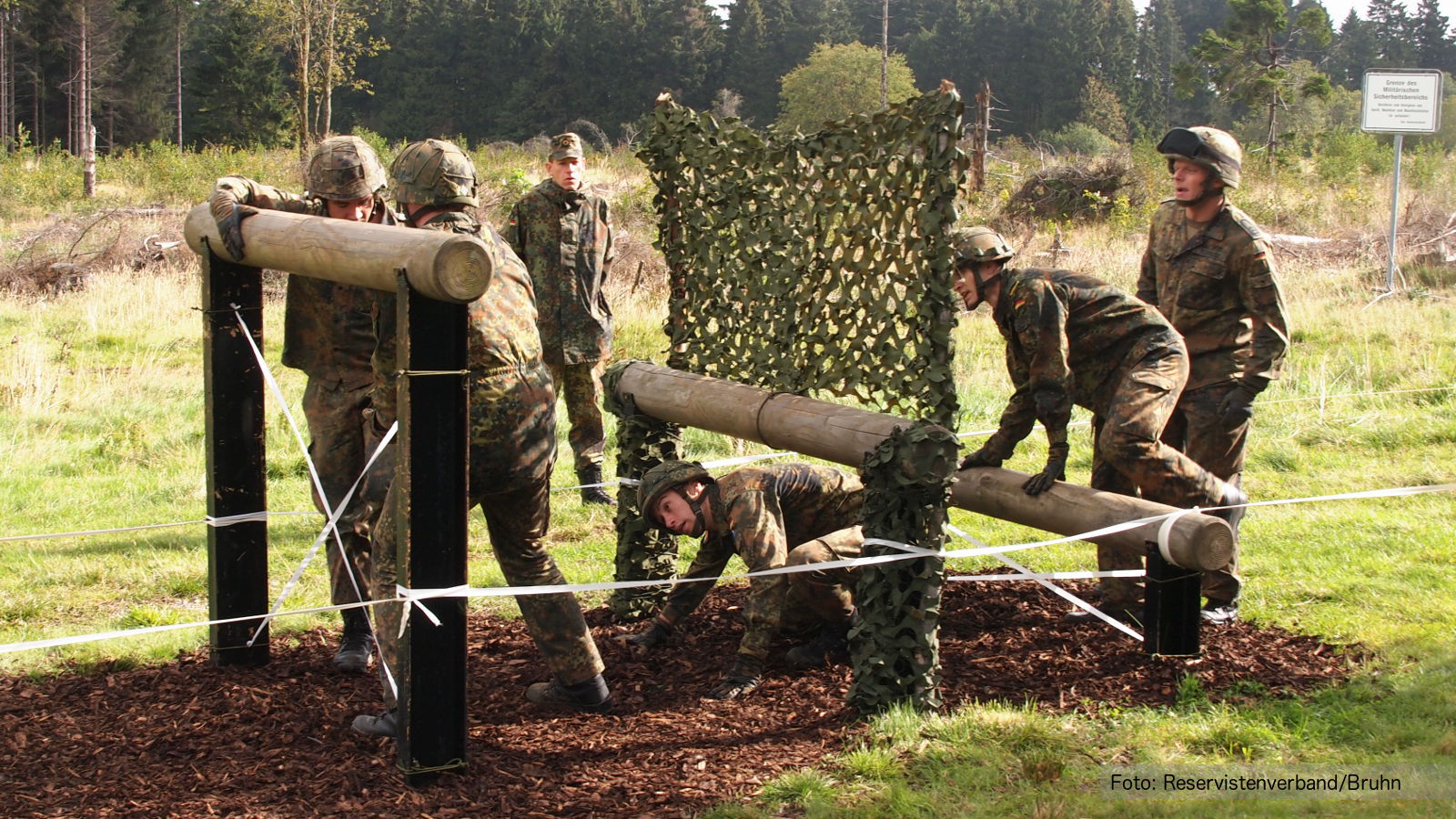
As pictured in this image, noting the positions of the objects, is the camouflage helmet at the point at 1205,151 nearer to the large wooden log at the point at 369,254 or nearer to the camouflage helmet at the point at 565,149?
the large wooden log at the point at 369,254

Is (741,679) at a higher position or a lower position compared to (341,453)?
lower

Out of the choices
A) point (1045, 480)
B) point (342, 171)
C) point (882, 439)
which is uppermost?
point (342, 171)

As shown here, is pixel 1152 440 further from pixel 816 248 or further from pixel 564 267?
pixel 564 267

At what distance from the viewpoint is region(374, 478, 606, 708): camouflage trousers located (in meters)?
4.45

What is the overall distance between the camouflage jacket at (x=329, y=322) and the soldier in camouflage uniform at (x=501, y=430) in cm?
80

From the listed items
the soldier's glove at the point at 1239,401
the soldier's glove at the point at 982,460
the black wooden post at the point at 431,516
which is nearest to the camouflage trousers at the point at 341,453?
the black wooden post at the point at 431,516

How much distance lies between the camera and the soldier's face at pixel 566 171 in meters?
8.27

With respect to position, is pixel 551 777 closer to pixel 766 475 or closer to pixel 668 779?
pixel 668 779

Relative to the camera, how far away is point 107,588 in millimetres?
6523

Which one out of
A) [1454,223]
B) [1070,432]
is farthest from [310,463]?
[1454,223]

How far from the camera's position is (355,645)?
17.7 ft

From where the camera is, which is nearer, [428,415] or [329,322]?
[428,415]

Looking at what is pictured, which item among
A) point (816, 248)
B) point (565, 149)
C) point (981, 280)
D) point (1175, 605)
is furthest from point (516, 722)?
point (565, 149)

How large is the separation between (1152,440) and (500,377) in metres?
2.74
